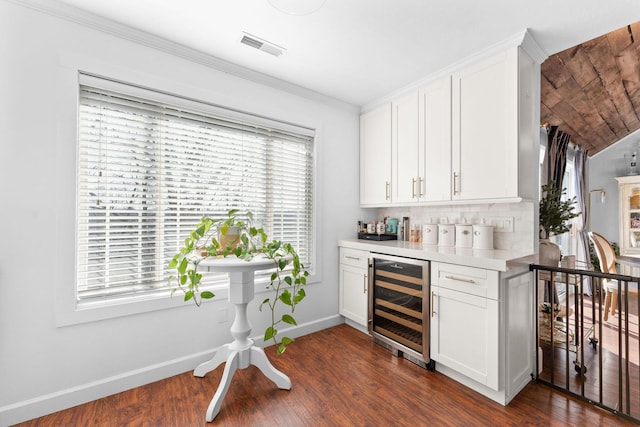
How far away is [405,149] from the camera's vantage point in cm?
280

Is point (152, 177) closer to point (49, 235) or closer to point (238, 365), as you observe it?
point (49, 235)

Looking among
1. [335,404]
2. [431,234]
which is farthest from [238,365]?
[431,234]

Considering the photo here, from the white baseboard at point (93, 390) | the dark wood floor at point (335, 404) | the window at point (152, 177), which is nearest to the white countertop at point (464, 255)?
the dark wood floor at point (335, 404)

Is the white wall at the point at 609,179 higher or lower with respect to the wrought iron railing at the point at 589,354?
higher

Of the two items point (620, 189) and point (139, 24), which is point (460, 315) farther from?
point (620, 189)

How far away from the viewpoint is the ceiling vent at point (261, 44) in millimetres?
2032

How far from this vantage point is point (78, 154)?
71.4 inches

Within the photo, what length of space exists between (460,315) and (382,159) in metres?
1.71

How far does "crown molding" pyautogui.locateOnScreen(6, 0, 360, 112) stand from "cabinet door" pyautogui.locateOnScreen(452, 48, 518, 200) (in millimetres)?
1428

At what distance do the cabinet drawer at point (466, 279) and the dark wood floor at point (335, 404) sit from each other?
2.27 ft

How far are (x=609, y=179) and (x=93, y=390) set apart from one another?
7.54 meters

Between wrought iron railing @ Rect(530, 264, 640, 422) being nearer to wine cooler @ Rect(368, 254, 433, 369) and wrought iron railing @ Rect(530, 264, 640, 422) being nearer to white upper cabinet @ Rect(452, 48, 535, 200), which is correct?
white upper cabinet @ Rect(452, 48, 535, 200)

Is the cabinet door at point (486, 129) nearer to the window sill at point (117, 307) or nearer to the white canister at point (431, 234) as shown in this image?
the white canister at point (431, 234)

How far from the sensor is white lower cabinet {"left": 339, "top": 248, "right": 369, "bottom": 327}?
278cm
